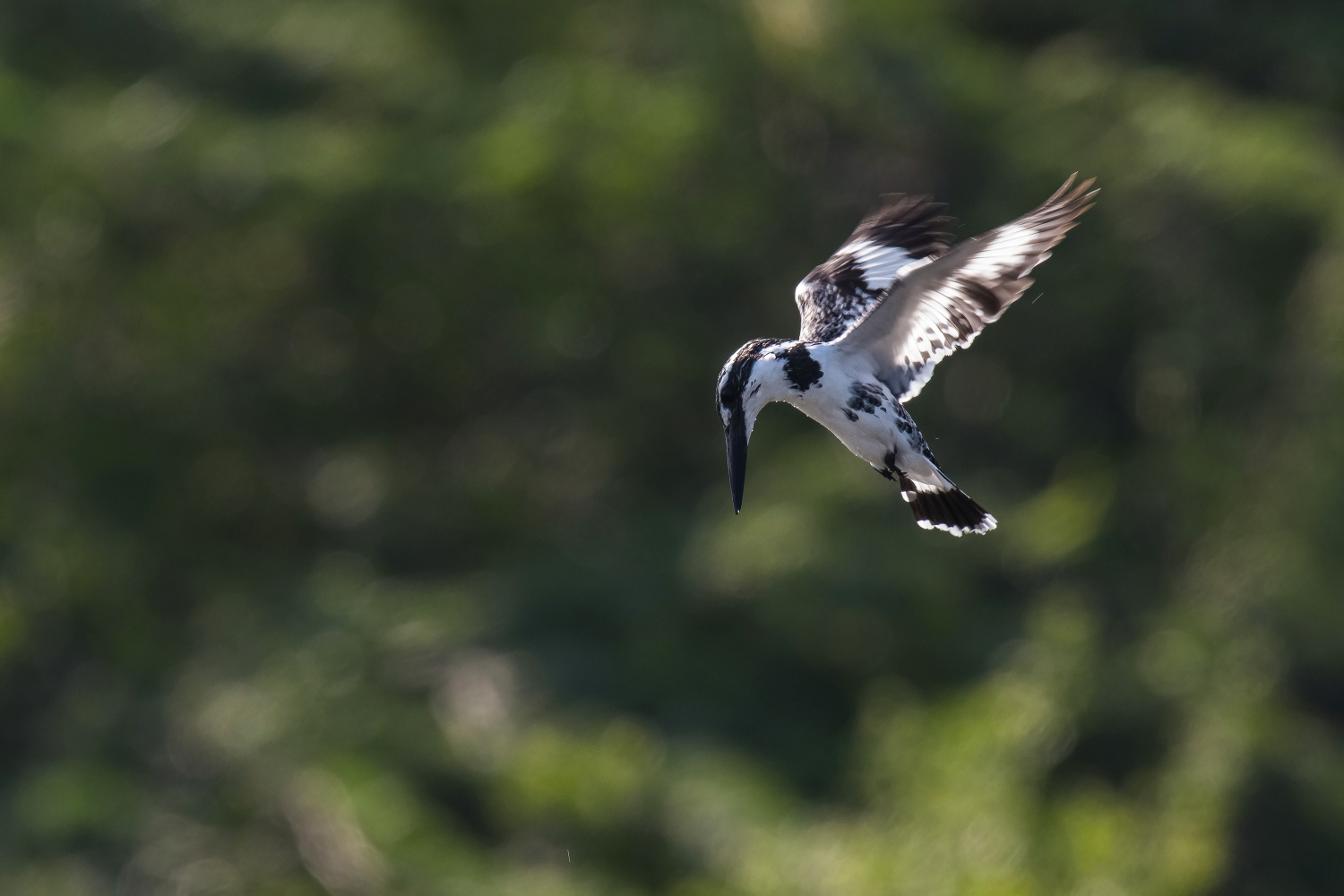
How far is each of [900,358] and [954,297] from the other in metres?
0.14

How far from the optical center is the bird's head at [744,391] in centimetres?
237

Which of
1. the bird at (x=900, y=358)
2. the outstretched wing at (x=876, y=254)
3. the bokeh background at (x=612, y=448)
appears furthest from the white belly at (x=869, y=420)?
the bokeh background at (x=612, y=448)

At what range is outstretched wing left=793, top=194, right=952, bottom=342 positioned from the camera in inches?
121

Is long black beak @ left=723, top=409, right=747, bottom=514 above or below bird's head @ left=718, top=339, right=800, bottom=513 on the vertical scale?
below

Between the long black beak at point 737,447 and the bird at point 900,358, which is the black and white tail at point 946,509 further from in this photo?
the long black beak at point 737,447

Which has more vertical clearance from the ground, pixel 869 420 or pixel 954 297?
pixel 954 297

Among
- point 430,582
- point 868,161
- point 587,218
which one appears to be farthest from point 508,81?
point 430,582

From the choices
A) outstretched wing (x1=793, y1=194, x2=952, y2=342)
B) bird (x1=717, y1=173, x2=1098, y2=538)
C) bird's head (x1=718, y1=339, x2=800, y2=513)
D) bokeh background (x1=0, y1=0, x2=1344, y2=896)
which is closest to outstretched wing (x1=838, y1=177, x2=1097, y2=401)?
bird (x1=717, y1=173, x2=1098, y2=538)

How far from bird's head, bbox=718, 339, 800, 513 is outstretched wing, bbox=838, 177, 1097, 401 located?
0.15 meters

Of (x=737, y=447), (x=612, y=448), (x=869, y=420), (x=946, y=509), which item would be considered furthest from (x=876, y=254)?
(x=612, y=448)

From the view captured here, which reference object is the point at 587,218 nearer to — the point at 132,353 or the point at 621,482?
the point at 621,482

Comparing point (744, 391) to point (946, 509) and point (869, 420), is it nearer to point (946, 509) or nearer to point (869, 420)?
point (869, 420)

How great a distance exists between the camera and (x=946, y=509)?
2832 mm

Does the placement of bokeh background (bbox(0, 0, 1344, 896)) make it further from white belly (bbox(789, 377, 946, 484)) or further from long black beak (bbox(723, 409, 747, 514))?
long black beak (bbox(723, 409, 747, 514))
